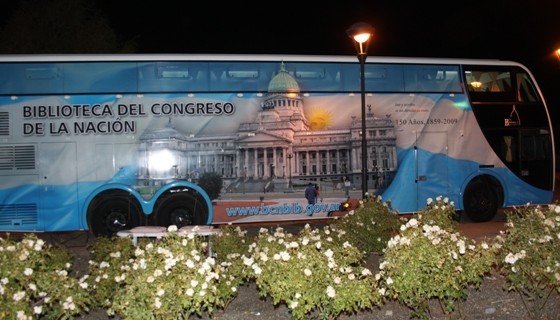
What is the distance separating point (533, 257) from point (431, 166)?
669 centimetres

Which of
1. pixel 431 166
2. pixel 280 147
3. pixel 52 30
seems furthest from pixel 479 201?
pixel 52 30

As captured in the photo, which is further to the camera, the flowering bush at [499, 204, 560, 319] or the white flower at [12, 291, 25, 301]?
the flowering bush at [499, 204, 560, 319]

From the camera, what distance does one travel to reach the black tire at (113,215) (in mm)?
10828

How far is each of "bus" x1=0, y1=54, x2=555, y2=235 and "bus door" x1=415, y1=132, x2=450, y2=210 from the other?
0.03m

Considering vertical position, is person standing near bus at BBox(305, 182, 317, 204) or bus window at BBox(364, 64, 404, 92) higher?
bus window at BBox(364, 64, 404, 92)

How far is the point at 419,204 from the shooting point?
40.2 feet

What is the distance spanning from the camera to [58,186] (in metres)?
10.5

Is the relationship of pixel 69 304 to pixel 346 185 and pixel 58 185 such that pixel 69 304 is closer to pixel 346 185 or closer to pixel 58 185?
pixel 58 185

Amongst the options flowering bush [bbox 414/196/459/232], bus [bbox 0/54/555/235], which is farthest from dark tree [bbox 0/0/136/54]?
flowering bush [bbox 414/196/459/232]

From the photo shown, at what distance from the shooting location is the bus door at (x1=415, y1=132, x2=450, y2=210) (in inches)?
484

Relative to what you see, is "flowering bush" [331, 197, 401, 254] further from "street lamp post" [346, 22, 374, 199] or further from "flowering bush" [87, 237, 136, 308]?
"flowering bush" [87, 237, 136, 308]

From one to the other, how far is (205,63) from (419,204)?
6.04 metres

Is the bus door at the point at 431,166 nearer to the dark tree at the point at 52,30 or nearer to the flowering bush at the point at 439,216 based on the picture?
the flowering bush at the point at 439,216

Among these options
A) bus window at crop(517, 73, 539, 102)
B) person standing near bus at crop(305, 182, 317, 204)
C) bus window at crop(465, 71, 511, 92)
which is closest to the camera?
person standing near bus at crop(305, 182, 317, 204)
